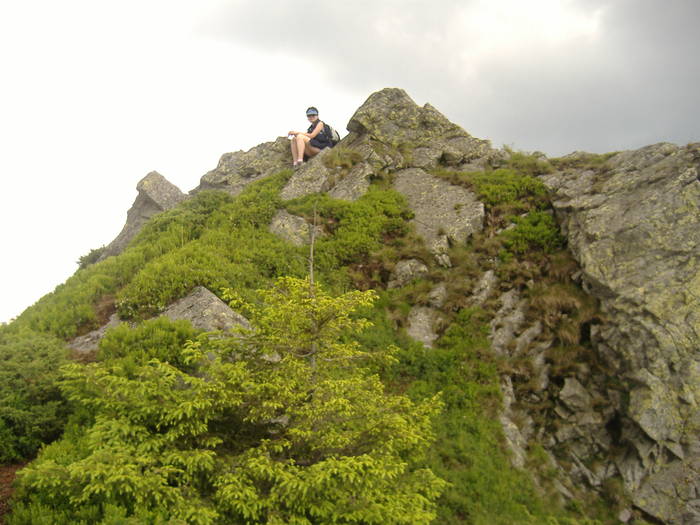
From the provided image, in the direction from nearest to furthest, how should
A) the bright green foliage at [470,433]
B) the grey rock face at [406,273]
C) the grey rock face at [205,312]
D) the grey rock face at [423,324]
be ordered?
1. the bright green foliage at [470,433]
2. the grey rock face at [205,312]
3. the grey rock face at [423,324]
4. the grey rock face at [406,273]

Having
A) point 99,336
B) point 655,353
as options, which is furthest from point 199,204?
point 655,353

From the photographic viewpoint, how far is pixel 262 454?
5941 mm

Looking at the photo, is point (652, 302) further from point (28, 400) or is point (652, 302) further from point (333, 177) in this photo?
point (28, 400)

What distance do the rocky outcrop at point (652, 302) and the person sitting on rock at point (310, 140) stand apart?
453 inches

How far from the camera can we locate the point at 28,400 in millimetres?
8227

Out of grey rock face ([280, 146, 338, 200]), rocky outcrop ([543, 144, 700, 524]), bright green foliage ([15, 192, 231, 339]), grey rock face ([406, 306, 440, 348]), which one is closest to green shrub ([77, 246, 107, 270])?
bright green foliage ([15, 192, 231, 339])

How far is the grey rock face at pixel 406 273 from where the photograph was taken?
1490 cm

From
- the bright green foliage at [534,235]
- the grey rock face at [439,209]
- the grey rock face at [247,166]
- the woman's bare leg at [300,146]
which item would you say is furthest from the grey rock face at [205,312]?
the woman's bare leg at [300,146]

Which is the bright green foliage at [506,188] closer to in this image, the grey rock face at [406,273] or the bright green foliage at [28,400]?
the grey rock face at [406,273]

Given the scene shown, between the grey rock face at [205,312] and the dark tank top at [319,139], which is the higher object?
the dark tank top at [319,139]

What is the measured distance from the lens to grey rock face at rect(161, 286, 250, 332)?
10484mm

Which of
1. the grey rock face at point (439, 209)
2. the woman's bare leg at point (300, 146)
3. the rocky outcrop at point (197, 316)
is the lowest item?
the rocky outcrop at point (197, 316)

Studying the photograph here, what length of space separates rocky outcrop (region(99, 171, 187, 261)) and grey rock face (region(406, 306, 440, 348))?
46.7 ft

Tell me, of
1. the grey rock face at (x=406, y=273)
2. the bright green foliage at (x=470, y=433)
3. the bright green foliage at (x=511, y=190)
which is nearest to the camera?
the bright green foliage at (x=470, y=433)
